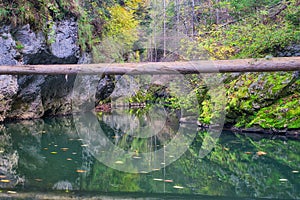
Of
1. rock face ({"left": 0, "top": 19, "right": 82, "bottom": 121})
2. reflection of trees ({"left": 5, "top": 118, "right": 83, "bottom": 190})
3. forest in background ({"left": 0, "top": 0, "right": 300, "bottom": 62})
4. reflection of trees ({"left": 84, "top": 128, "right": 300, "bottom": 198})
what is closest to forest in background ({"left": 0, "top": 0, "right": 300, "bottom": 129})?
forest in background ({"left": 0, "top": 0, "right": 300, "bottom": 62})

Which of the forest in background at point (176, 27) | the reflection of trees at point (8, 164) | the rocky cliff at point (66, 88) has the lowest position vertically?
the reflection of trees at point (8, 164)

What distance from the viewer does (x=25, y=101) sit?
938 cm

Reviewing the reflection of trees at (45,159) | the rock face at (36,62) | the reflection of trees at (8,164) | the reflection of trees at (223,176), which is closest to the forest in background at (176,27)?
the rock face at (36,62)

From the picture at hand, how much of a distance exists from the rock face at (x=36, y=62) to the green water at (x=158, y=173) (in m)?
3.47

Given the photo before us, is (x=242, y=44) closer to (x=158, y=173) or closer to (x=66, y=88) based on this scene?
(x=158, y=173)

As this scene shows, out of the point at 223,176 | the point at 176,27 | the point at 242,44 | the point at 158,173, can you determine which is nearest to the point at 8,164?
the point at 158,173

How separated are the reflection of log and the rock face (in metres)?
3.55

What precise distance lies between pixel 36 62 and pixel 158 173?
7140 mm

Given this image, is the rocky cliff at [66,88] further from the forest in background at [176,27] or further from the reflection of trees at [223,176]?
the reflection of trees at [223,176]

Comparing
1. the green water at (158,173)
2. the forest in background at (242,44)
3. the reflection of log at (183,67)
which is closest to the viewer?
the green water at (158,173)

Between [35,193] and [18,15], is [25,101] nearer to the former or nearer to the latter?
[18,15]

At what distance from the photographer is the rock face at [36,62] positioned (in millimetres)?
8320

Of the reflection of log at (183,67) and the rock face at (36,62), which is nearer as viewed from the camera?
the reflection of log at (183,67)

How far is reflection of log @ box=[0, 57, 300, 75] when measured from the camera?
416 cm
